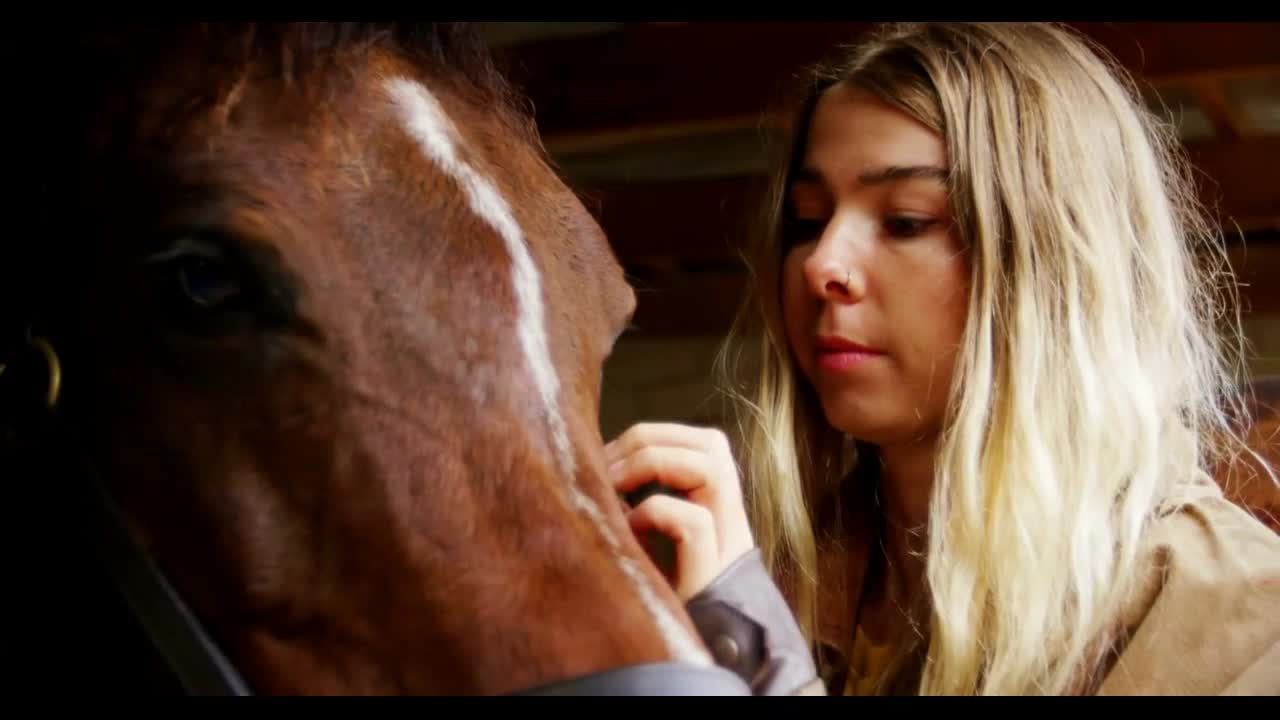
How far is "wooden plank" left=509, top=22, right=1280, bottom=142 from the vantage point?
3.18ft

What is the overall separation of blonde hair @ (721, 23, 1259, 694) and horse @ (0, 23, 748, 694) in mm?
240

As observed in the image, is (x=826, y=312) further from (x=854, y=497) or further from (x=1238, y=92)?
(x=1238, y=92)

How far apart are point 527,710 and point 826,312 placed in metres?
0.32

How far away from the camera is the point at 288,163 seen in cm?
46

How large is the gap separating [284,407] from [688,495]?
0.23m

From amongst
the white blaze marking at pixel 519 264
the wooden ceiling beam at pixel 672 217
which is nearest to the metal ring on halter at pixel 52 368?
the white blaze marking at pixel 519 264

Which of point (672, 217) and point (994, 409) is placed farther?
point (672, 217)

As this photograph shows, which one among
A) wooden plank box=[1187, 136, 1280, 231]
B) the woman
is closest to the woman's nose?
the woman

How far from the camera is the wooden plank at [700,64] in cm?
97

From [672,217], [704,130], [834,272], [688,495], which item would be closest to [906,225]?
[834,272]

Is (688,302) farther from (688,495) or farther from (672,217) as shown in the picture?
(688,495)

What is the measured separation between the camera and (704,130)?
126 centimetres

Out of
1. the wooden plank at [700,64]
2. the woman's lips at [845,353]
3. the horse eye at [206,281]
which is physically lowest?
the woman's lips at [845,353]

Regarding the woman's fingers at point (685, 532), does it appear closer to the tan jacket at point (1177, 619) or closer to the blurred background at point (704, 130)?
the tan jacket at point (1177, 619)
